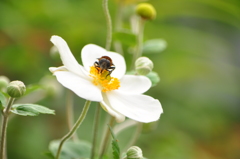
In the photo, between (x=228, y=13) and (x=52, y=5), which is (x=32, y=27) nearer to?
(x=52, y=5)

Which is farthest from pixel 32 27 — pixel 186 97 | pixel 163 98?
pixel 186 97

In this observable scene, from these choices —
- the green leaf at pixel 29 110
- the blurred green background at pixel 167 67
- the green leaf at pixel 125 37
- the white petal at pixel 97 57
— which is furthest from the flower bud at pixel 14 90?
the blurred green background at pixel 167 67

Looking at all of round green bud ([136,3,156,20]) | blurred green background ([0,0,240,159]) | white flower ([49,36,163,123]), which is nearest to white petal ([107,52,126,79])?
white flower ([49,36,163,123])

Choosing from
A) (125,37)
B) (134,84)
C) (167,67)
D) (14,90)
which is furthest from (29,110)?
(167,67)

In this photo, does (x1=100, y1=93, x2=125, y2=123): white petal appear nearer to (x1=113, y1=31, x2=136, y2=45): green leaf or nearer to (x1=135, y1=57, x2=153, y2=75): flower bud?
(x1=135, y1=57, x2=153, y2=75): flower bud

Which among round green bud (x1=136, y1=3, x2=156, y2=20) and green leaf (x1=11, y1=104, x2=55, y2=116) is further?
round green bud (x1=136, y1=3, x2=156, y2=20)

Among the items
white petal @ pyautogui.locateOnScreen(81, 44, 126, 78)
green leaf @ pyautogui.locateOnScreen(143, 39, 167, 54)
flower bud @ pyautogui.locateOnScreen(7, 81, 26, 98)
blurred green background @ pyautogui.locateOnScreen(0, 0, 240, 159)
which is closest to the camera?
flower bud @ pyautogui.locateOnScreen(7, 81, 26, 98)

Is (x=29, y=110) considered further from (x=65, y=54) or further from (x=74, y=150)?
(x=74, y=150)
